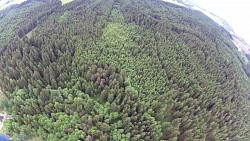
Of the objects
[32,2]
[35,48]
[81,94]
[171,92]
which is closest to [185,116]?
[171,92]

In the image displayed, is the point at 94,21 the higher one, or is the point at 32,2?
the point at 94,21

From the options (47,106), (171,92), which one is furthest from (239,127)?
(47,106)

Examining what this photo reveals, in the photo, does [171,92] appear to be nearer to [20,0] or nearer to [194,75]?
[194,75]

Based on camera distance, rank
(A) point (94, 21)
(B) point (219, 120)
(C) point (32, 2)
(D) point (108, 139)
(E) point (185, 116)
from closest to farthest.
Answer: (D) point (108, 139) < (E) point (185, 116) < (B) point (219, 120) < (A) point (94, 21) < (C) point (32, 2)

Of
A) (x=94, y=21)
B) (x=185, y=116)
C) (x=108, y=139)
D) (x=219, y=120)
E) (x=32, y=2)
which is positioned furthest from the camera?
(x=32, y=2)

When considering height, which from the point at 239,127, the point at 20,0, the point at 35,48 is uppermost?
the point at 35,48

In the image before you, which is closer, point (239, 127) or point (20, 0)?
point (239, 127)
